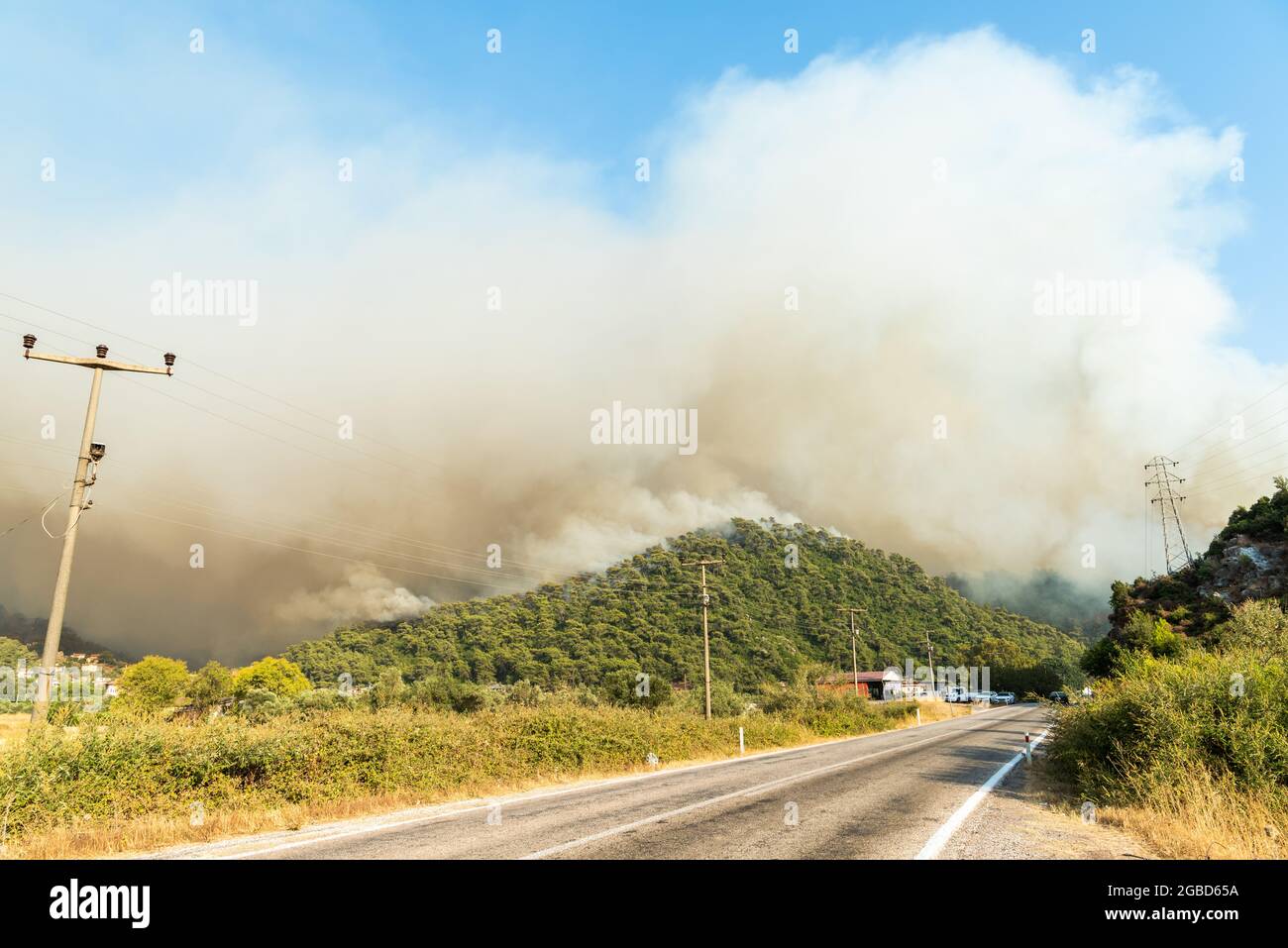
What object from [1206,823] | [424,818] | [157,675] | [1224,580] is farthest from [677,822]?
[157,675]

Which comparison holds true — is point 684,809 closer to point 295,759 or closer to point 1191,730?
point 295,759

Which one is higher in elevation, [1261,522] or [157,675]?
[1261,522]

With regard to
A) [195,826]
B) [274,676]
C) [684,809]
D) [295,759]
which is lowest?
[274,676]

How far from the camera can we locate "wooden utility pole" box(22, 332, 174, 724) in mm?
13453

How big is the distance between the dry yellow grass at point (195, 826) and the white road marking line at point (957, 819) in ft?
33.2

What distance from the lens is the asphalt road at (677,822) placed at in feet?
28.6

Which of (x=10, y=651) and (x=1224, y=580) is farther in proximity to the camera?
(x=10, y=651)

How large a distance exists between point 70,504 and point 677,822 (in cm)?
1519

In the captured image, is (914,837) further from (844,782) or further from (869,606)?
(869,606)

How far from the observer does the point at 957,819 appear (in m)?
11.1
